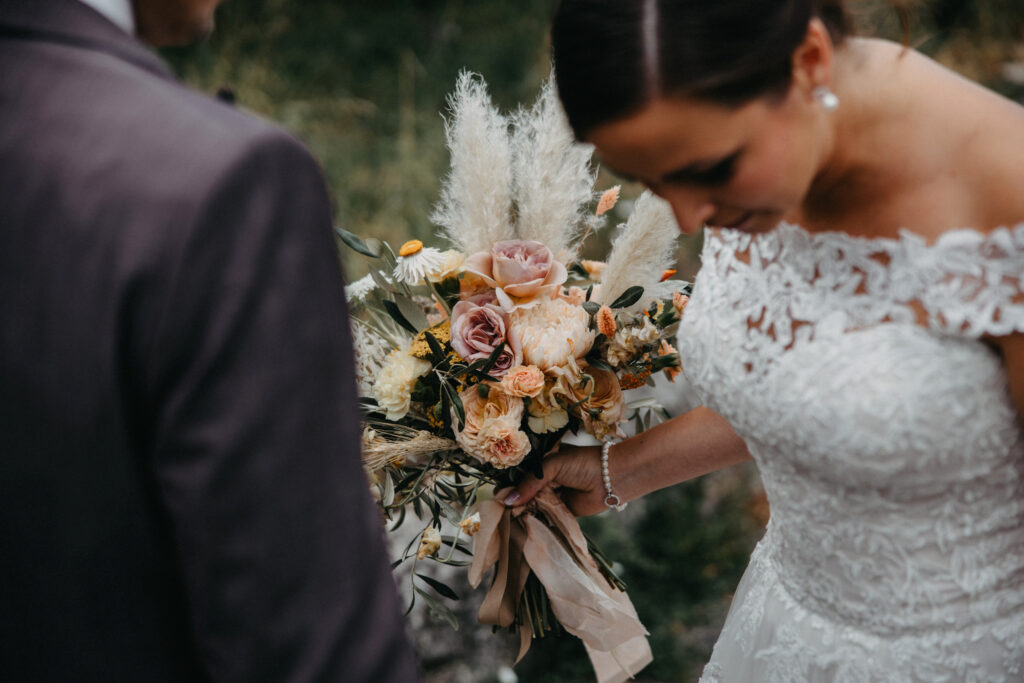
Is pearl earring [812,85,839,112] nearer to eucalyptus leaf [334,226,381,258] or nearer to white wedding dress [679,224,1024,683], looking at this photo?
white wedding dress [679,224,1024,683]

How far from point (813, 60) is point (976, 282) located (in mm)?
401

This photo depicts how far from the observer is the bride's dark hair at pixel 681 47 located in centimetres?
113

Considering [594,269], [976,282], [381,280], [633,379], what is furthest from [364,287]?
[976,282]

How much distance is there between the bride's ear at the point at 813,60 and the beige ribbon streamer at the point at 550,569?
3.11 ft

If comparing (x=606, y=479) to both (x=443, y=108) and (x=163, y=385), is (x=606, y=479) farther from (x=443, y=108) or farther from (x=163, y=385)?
(x=443, y=108)

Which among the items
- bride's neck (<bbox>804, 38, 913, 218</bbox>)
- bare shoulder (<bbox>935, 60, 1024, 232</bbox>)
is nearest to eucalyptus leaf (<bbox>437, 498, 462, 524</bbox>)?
bride's neck (<bbox>804, 38, 913, 218</bbox>)

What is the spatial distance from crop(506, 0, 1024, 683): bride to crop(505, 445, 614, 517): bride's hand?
12.6 inches

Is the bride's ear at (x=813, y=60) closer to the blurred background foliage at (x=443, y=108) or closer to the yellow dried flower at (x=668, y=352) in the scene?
the blurred background foliage at (x=443, y=108)

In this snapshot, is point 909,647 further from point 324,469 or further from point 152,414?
point 152,414

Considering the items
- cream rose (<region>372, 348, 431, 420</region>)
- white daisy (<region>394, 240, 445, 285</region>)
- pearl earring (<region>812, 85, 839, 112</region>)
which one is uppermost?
pearl earring (<region>812, 85, 839, 112</region>)

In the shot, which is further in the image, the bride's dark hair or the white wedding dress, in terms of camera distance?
the white wedding dress

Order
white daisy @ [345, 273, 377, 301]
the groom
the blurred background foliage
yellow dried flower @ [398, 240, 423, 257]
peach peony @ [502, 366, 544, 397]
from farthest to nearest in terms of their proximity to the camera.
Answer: the blurred background foliage < white daisy @ [345, 273, 377, 301] < yellow dried flower @ [398, 240, 423, 257] < peach peony @ [502, 366, 544, 397] < the groom

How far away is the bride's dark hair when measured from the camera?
1131 mm

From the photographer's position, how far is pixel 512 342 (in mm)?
1602
